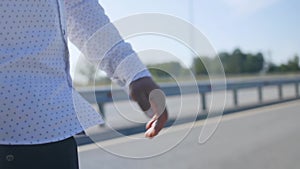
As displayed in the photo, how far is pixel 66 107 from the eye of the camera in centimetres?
138

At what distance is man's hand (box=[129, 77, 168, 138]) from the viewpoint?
1464mm

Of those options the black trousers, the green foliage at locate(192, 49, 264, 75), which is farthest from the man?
the green foliage at locate(192, 49, 264, 75)

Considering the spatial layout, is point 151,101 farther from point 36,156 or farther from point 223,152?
point 223,152

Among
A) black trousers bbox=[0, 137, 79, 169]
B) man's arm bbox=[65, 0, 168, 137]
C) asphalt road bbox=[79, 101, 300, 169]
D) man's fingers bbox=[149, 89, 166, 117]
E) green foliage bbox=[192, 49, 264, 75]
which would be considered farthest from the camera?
asphalt road bbox=[79, 101, 300, 169]

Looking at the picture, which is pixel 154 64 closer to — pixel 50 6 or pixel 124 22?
pixel 124 22

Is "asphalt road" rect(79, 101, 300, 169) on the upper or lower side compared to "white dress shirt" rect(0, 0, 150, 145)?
lower

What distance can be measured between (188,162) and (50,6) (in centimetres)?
457

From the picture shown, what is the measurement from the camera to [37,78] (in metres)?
1.33

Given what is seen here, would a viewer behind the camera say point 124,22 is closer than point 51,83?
No

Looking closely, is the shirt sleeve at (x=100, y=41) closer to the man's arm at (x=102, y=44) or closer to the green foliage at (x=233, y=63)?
the man's arm at (x=102, y=44)

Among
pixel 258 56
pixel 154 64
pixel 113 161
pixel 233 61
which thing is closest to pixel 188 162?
pixel 113 161

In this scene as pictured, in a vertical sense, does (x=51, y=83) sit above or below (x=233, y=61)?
above

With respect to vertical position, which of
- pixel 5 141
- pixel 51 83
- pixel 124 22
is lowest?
pixel 5 141

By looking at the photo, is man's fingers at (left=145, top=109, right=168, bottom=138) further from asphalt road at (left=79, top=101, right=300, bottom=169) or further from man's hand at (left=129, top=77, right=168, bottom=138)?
asphalt road at (left=79, top=101, right=300, bottom=169)
